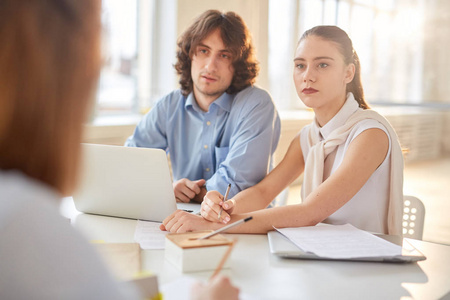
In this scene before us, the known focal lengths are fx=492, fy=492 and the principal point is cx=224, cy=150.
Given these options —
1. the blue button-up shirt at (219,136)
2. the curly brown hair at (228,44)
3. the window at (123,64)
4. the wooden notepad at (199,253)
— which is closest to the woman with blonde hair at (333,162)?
the blue button-up shirt at (219,136)

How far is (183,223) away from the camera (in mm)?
1338

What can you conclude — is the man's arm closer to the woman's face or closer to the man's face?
the man's face

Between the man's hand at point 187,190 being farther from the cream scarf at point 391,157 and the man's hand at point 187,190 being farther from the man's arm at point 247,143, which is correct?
the cream scarf at point 391,157

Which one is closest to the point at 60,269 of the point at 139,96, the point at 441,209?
the point at 139,96

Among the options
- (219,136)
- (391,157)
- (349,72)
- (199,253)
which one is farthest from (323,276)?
(219,136)

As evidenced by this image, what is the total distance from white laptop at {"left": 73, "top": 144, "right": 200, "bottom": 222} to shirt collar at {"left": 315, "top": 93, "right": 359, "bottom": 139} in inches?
27.1

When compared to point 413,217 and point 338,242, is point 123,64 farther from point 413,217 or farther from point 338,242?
point 338,242

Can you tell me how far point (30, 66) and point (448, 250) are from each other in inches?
45.7

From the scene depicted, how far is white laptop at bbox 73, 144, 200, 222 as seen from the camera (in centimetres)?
145

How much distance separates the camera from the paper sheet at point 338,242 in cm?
116

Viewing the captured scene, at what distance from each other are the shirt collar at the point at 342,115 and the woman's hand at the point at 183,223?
0.69m

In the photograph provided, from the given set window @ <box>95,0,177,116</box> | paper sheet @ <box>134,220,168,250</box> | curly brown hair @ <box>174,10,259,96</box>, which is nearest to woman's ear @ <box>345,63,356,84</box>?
curly brown hair @ <box>174,10,259,96</box>

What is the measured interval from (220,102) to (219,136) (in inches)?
6.0

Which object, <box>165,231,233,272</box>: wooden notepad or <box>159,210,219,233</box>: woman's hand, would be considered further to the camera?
<box>159,210,219,233</box>: woman's hand
